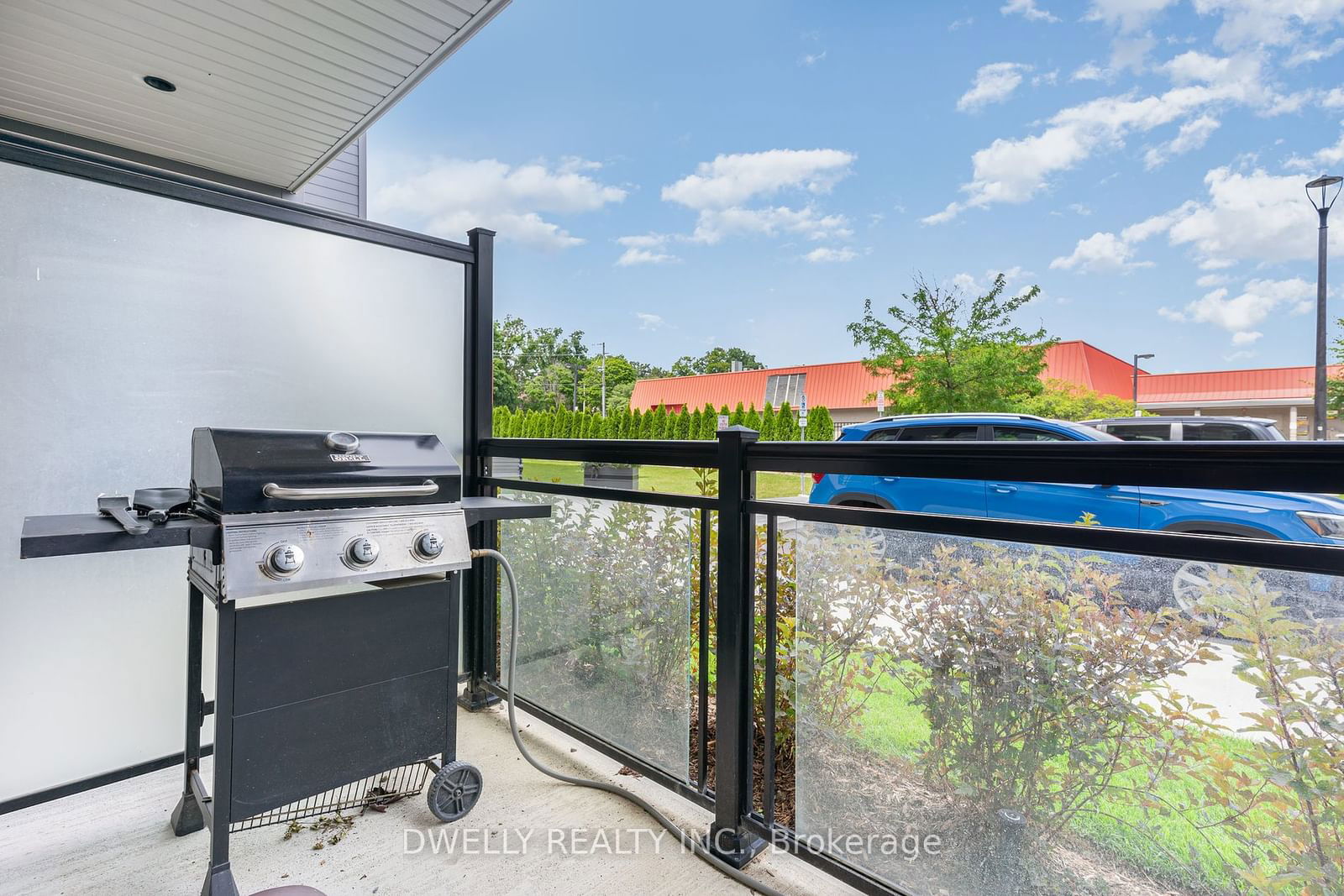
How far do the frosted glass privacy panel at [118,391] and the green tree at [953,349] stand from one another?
1487 cm

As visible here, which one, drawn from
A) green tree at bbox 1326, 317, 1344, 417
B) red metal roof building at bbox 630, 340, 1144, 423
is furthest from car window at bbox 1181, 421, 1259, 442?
red metal roof building at bbox 630, 340, 1144, 423

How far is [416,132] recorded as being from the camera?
3303cm

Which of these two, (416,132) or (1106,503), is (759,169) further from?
(1106,503)

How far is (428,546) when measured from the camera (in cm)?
176

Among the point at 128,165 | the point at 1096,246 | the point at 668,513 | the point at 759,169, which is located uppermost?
the point at 759,169

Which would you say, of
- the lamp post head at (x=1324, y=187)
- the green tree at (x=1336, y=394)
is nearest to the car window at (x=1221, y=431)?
the lamp post head at (x=1324, y=187)

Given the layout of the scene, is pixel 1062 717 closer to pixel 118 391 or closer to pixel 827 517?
pixel 827 517

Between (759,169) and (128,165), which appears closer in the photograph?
(128,165)

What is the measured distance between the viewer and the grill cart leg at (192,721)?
1870 mm

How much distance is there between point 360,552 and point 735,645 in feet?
3.43

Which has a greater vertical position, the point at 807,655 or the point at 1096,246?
the point at 1096,246

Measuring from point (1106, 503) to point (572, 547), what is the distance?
1745 mm

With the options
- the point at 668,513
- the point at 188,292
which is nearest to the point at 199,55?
the point at 188,292

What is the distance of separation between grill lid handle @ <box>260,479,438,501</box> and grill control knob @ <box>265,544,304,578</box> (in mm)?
123
